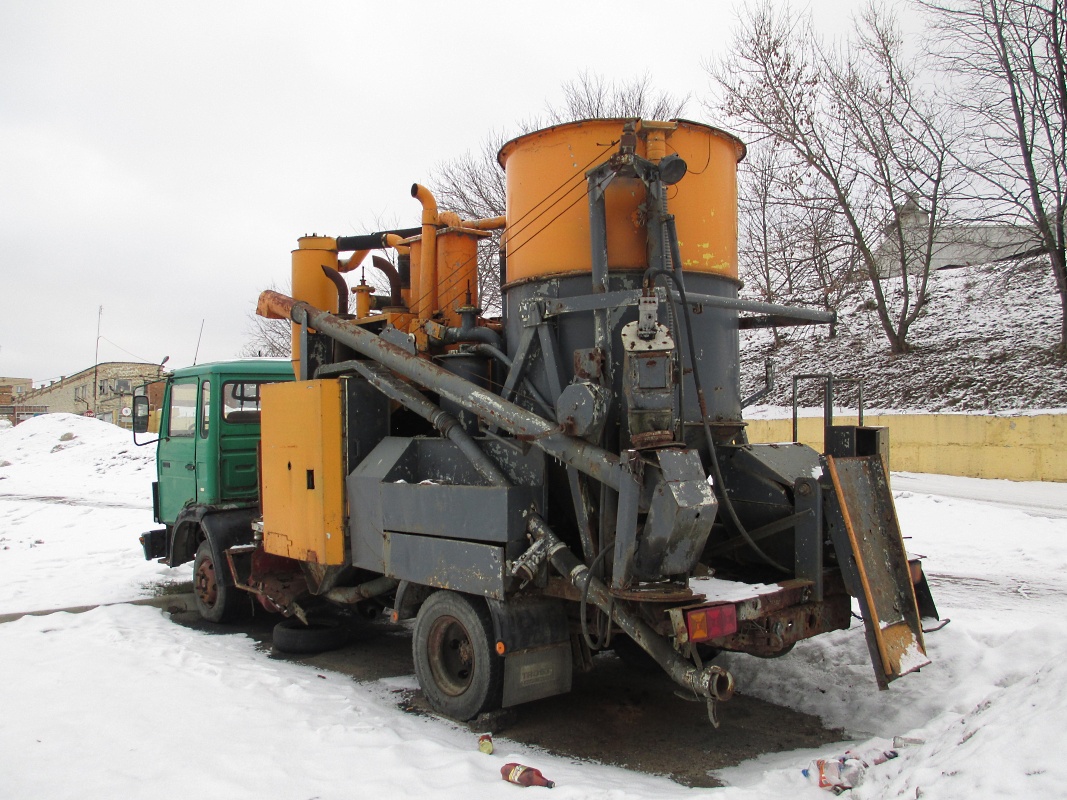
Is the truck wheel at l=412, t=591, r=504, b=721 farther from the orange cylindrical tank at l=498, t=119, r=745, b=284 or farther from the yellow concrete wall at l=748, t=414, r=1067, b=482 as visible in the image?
the yellow concrete wall at l=748, t=414, r=1067, b=482

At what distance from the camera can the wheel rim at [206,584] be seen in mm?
7895

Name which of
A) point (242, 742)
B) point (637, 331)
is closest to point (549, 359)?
point (637, 331)

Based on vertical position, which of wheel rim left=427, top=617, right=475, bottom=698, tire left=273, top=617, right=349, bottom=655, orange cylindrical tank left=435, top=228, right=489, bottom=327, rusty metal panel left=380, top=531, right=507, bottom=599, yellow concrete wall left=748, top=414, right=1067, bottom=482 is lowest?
tire left=273, top=617, right=349, bottom=655

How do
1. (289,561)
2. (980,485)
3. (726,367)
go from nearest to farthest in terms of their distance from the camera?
1. (726,367)
2. (289,561)
3. (980,485)

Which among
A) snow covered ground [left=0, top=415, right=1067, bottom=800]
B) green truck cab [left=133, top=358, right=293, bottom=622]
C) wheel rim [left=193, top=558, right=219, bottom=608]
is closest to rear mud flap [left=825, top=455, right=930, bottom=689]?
snow covered ground [left=0, top=415, right=1067, bottom=800]

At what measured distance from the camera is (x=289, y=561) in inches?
282

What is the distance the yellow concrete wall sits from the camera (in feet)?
47.2

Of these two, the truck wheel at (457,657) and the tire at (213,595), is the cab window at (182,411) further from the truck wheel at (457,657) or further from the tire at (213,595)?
the truck wheel at (457,657)

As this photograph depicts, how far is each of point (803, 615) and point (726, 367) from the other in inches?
64.3

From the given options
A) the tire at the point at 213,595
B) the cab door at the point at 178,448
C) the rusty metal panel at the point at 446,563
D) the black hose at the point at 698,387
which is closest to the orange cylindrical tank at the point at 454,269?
the rusty metal panel at the point at 446,563

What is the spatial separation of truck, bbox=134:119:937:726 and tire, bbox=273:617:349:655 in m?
0.54

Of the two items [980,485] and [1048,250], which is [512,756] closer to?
[980,485]

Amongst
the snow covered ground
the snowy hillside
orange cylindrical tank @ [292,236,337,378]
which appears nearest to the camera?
the snow covered ground

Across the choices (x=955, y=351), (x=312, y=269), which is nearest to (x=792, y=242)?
(x=955, y=351)
